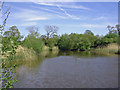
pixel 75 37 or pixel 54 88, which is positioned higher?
pixel 75 37

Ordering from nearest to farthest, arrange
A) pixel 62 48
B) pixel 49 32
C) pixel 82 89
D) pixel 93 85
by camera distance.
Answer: pixel 82 89
pixel 93 85
pixel 62 48
pixel 49 32

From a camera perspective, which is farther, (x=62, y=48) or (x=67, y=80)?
(x=62, y=48)

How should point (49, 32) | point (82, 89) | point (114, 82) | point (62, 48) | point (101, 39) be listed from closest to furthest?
point (82, 89), point (114, 82), point (101, 39), point (62, 48), point (49, 32)

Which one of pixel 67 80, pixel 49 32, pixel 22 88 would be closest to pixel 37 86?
pixel 22 88

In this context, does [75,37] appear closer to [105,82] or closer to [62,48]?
[62,48]

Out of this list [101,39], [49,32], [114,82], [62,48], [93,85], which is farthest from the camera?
[49,32]

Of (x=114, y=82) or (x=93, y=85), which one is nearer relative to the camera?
(x=93, y=85)

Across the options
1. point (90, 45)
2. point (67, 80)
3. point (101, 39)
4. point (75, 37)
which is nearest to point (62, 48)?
point (75, 37)

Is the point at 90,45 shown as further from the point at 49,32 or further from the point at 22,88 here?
the point at 22,88

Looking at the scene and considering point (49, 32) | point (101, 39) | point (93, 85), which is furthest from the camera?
point (49, 32)

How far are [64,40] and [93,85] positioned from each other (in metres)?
18.4

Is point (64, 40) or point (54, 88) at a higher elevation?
point (64, 40)

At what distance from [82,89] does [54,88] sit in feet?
3.24

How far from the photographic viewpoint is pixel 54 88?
527 cm
